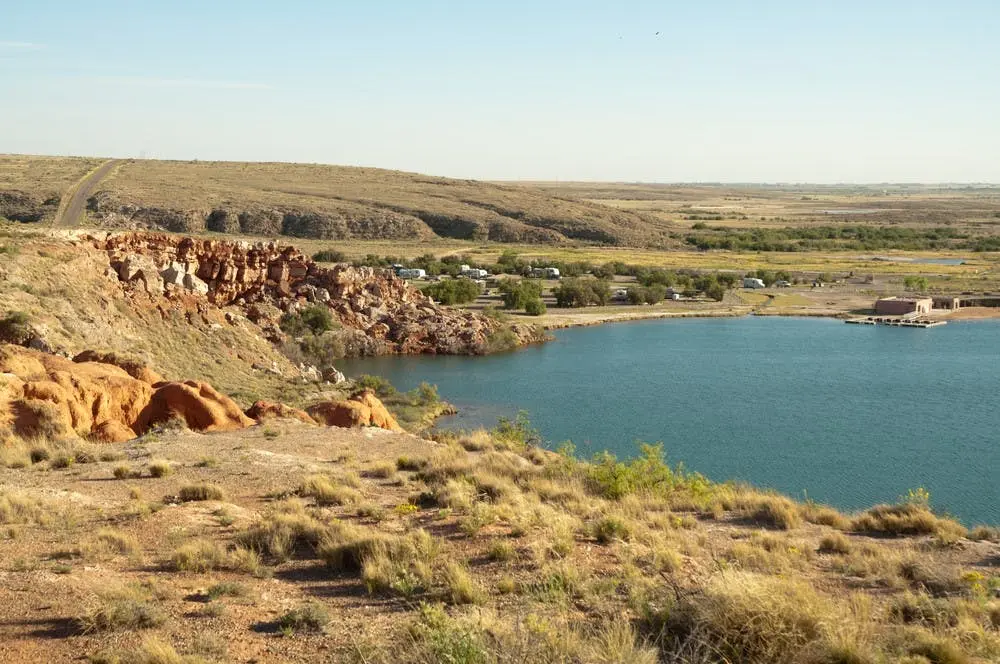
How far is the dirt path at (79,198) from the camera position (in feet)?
270

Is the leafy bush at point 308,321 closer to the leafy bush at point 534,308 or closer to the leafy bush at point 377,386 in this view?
the leafy bush at point 377,386

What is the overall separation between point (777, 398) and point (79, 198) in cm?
8408

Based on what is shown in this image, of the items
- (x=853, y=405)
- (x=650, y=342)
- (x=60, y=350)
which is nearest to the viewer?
(x=60, y=350)

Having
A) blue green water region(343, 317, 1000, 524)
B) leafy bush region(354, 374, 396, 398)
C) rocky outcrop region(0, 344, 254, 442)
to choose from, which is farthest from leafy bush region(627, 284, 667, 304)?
rocky outcrop region(0, 344, 254, 442)

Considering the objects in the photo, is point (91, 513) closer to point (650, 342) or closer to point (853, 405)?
point (853, 405)

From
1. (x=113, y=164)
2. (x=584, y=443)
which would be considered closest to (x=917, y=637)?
(x=584, y=443)

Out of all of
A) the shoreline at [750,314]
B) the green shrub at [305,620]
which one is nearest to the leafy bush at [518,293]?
the shoreline at [750,314]

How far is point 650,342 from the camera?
179 feet

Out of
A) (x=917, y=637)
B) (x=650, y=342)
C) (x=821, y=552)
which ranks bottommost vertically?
(x=650, y=342)

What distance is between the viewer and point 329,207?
111m

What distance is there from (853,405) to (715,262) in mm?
59473

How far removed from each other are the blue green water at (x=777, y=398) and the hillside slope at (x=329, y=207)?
53071mm

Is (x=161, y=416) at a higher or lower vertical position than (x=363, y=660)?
lower

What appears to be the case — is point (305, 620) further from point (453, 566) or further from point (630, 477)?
point (630, 477)
